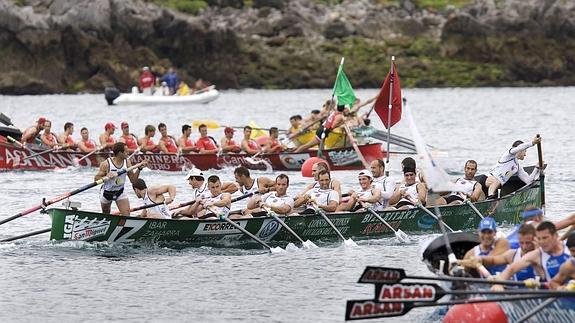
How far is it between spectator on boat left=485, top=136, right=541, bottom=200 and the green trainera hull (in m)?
0.72

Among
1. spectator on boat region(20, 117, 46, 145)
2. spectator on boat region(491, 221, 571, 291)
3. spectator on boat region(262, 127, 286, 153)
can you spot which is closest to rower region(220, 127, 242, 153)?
spectator on boat region(262, 127, 286, 153)

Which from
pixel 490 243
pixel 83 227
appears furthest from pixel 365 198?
pixel 490 243

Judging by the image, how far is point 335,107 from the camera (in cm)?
3931

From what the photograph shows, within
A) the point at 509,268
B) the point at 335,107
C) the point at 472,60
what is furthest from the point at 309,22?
the point at 509,268

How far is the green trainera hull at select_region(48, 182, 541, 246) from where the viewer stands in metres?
23.6

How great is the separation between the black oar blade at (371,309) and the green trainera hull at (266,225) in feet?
27.3

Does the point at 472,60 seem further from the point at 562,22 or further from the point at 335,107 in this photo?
the point at 335,107

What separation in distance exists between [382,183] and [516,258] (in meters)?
9.39

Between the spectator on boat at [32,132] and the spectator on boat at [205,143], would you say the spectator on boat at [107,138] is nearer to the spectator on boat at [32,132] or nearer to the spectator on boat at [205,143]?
the spectator on boat at [32,132]

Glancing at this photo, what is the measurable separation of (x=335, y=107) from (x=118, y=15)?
1888 inches

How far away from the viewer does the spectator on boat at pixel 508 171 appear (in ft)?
90.5

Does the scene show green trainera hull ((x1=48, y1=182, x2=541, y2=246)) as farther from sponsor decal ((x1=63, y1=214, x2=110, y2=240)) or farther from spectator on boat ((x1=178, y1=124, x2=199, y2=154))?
spectator on boat ((x1=178, y1=124, x2=199, y2=154))

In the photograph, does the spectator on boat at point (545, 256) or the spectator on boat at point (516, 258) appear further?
the spectator on boat at point (516, 258)

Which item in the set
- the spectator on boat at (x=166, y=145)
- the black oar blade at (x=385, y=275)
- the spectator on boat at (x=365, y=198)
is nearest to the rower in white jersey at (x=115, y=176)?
the spectator on boat at (x=365, y=198)
